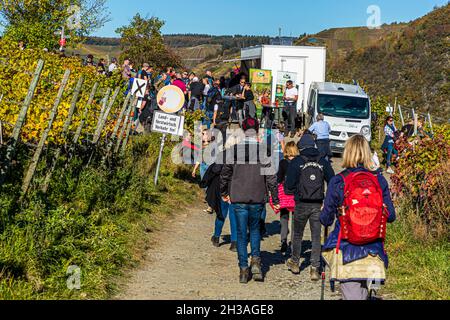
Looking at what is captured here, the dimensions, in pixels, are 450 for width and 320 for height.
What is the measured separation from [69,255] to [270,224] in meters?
6.51

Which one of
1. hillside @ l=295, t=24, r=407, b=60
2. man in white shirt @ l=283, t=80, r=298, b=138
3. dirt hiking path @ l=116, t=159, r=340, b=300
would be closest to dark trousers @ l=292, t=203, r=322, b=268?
dirt hiking path @ l=116, t=159, r=340, b=300

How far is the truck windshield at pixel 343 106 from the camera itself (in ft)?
81.5

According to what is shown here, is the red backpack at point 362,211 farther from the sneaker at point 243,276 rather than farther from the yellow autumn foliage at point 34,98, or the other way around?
the yellow autumn foliage at point 34,98

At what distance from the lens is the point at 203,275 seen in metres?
9.97

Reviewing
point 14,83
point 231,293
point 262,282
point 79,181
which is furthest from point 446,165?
point 14,83

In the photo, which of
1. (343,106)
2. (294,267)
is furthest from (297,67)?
(294,267)

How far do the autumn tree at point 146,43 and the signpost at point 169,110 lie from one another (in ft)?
92.9

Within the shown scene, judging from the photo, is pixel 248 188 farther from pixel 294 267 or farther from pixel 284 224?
pixel 284 224

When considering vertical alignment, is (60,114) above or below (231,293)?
above

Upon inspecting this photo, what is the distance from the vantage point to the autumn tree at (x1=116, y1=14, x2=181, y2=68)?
44.9m

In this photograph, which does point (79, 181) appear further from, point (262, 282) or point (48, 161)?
point (262, 282)
